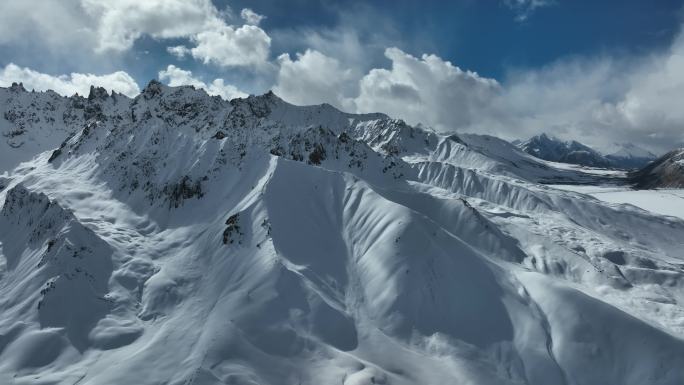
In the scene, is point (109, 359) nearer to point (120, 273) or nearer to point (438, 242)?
point (120, 273)

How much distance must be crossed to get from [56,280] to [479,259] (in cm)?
4874

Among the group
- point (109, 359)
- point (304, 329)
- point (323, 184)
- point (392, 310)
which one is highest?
point (323, 184)

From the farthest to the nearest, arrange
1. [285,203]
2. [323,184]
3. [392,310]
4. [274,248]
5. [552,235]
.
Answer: [552,235], [323,184], [285,203], [274,248], [392,310]

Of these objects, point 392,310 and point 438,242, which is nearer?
point 392,310

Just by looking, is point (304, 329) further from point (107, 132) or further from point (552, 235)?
point (107, 132)

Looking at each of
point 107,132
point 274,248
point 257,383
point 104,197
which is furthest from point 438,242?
point 107,132

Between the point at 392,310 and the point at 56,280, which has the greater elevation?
the point at 392,310

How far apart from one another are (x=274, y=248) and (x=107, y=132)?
299 feet

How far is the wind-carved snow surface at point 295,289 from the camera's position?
135 ft

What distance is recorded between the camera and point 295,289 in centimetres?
4869

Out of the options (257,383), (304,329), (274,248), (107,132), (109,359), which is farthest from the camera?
(107,132)

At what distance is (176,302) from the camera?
1986 inches

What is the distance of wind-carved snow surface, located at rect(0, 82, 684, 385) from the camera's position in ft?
135

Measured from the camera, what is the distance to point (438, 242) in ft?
186
